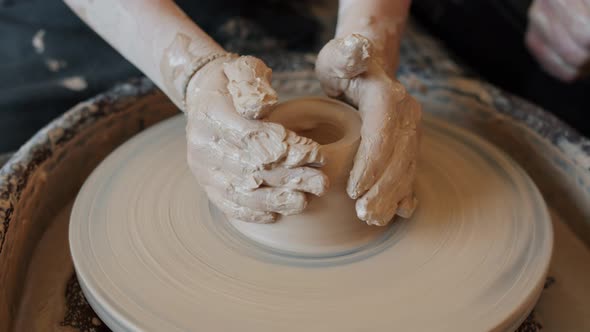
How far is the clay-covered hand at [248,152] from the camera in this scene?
43.8 inches

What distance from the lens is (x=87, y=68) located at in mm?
1973

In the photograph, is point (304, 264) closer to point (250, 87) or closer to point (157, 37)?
point (250, 87)

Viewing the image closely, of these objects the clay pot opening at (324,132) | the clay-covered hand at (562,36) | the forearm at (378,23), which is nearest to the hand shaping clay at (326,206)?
the clay pot opening at (324,132)

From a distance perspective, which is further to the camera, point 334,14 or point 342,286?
point 334,14

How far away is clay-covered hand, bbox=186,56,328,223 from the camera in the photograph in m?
1.11

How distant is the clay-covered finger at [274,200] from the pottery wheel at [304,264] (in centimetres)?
13

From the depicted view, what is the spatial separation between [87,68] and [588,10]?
1.61 metres

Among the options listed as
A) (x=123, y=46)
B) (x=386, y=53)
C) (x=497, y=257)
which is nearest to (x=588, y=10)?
(x=386, y=53)

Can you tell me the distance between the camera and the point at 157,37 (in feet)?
4.59

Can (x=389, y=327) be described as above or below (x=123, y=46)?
below

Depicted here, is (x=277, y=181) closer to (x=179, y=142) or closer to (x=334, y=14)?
(x=179, y=142)

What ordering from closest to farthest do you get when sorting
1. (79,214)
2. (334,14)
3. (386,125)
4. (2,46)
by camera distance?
(386,125) < (79,214) < (2,46) < (334,14)

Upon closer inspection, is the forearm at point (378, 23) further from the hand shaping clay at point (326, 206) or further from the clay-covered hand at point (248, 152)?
the clay-covered hand at point (248, 152)

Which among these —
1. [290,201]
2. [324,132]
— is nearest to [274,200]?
[290,201]
